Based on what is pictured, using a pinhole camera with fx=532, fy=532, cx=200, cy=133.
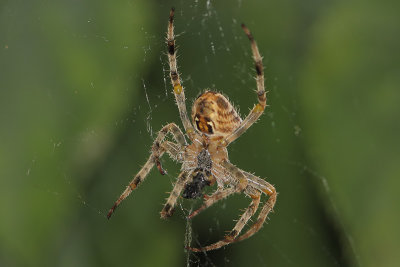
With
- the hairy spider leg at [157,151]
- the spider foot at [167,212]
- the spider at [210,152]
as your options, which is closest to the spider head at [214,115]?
the spider at [210,152]

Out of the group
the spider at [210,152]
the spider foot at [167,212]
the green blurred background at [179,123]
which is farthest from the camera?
the spider at [210,152]

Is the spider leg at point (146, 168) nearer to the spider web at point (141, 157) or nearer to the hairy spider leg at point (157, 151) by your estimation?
the hairy spider leg at point (157, 151)

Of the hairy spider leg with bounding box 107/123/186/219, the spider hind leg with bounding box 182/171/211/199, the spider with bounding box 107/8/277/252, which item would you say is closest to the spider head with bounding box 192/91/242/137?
the spider with bounding box 107/8/277/252

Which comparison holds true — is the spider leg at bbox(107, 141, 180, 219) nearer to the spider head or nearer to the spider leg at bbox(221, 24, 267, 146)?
the spider head

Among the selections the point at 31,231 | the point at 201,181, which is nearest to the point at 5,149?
the point at 31,231

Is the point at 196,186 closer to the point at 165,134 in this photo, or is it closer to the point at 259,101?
the point at 165,134
